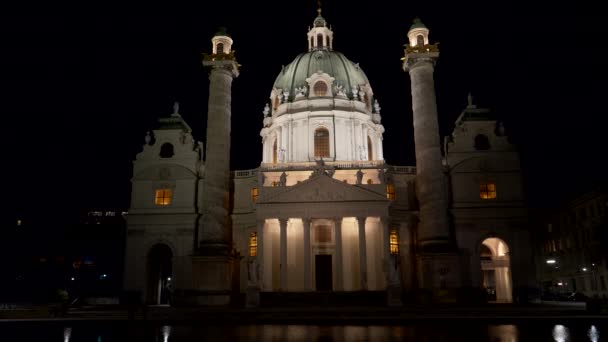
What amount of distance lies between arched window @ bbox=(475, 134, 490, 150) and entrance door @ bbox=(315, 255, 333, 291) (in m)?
19.7

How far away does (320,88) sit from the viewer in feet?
211

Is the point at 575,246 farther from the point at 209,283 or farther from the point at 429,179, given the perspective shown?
the point at 209,283

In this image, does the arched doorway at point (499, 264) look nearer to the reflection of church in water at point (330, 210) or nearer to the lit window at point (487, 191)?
the reflection of church in water at point (330, 210)

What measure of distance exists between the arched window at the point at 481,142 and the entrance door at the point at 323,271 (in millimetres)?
19709

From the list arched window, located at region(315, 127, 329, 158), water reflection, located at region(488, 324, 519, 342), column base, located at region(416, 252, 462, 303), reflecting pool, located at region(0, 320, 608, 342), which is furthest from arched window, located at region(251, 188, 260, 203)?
water reflection, located at region(488, 324, 519, 342)

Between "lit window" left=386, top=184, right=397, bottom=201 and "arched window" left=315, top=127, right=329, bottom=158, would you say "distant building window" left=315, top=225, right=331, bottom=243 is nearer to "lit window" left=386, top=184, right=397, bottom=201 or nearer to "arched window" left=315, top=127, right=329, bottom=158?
"lit window" left=386, top=184, right=397, bottom=201

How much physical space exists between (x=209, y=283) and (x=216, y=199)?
7340 mm

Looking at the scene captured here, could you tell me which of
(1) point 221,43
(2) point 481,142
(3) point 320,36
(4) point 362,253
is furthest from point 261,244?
(3) point 320,36

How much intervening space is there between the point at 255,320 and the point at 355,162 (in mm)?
31386

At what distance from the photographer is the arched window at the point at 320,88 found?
64062 millimetres

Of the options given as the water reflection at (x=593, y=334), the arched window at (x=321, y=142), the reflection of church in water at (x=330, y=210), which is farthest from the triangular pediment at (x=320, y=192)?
the water reflection at (x=593, y=334)

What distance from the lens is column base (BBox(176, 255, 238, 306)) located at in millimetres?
43344

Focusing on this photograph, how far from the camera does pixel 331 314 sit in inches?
1142

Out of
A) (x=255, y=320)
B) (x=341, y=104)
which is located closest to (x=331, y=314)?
(x=255, y=320)
